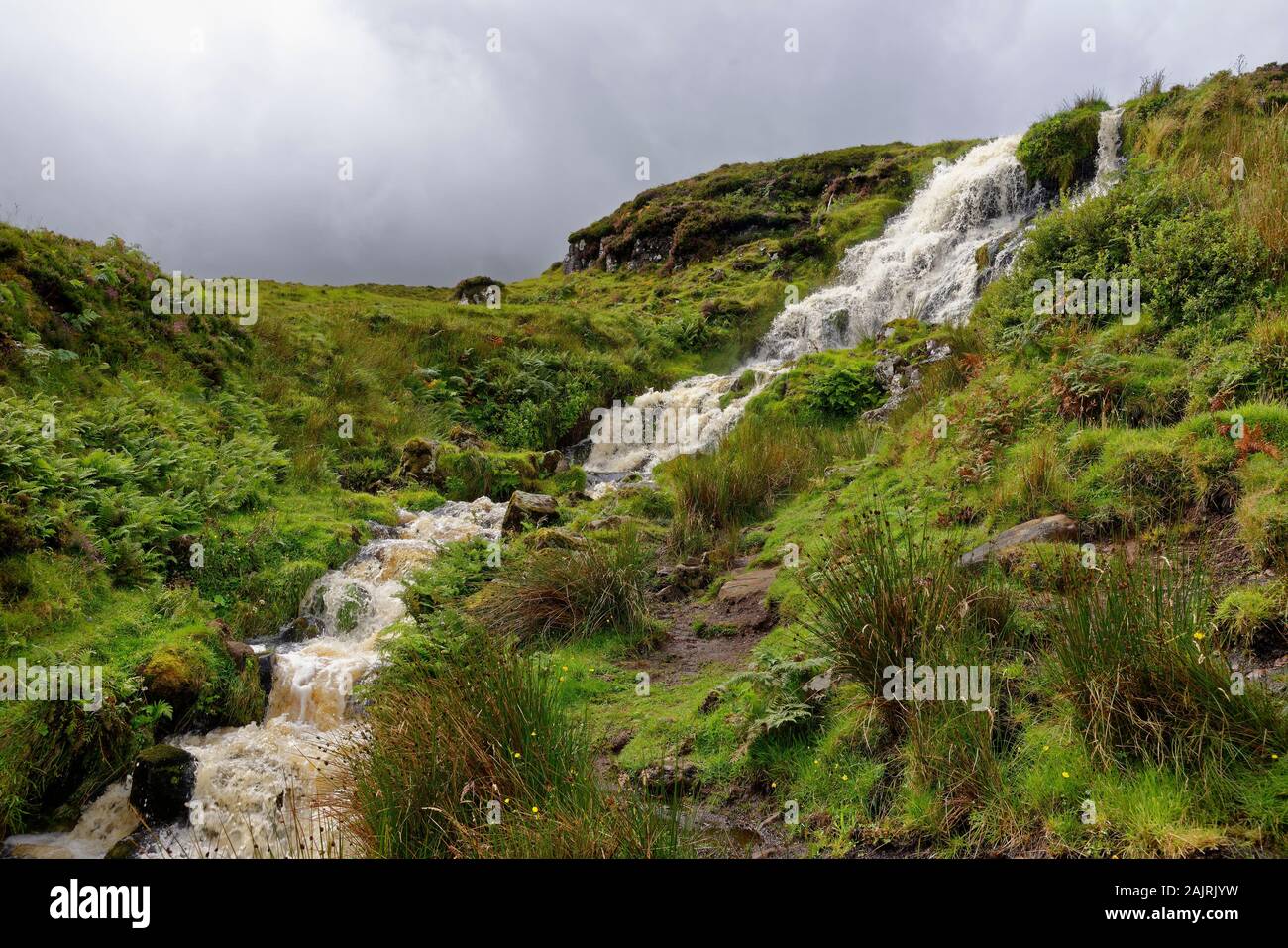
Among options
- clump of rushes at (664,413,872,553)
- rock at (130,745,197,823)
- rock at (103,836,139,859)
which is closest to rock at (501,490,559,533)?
clump of rushes at (664,413,872,553)

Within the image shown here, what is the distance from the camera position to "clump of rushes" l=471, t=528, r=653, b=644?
699cm

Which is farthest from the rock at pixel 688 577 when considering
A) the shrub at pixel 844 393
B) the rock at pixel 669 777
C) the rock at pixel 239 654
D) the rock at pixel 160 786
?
the shrub at pixel 844 393

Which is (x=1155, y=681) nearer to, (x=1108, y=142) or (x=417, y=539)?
(x=417, y=539)

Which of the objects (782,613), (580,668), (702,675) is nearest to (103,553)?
(580,668)

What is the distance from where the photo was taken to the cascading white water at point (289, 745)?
4855 mm

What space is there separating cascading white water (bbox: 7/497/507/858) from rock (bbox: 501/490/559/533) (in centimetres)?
35

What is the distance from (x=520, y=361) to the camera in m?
19.5

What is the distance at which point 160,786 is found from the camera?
5191 millimetres

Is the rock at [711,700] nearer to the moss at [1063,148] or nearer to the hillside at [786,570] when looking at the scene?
the hillside at [786,570]

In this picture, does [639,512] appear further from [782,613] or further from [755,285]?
[755,285]

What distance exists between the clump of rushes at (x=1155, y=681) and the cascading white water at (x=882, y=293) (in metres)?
11.5

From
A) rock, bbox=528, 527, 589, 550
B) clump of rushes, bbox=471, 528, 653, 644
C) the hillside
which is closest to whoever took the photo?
the hillside

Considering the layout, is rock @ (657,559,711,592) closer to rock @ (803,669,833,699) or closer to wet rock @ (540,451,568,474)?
rock @ (803,669,833,699)

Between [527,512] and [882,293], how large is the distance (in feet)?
50.7
